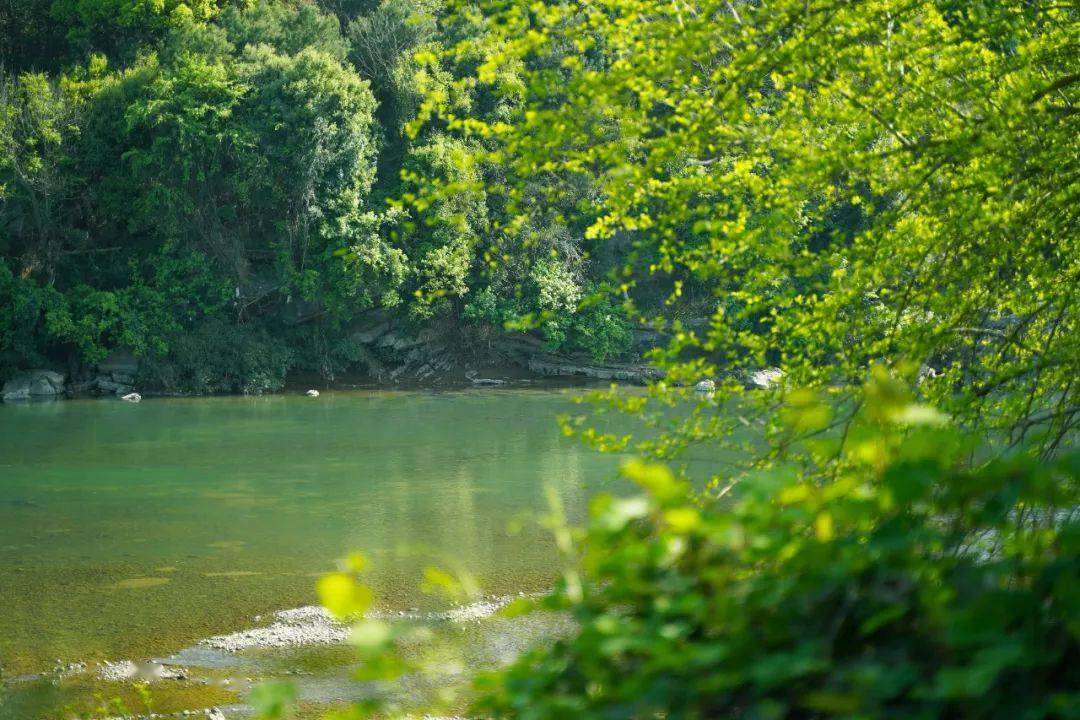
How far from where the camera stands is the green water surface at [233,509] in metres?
11.1

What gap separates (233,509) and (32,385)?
17245mm

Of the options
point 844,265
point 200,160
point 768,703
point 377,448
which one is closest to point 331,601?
point 768,703

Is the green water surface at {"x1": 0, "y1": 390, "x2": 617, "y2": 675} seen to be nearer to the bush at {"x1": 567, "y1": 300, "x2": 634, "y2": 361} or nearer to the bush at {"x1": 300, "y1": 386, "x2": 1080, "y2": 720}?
the bush at {"x1": 300, "y1": 386, "x2": 1080, "y2": 720}

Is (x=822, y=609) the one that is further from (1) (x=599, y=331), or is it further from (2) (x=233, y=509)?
(1) (x=599, y=331)

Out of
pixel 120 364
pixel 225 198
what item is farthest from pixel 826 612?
pixel 225 198

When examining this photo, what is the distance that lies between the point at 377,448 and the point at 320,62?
48.8ft

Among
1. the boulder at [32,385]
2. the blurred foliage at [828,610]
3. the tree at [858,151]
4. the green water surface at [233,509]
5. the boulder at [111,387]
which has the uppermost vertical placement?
the tree at [858,151]

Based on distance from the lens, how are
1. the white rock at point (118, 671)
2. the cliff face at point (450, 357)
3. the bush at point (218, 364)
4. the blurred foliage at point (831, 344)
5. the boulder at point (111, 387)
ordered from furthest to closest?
1. the cliff face at point (450, 357)
2. the bush at point (218, 364)
3. the boulder at point (111, 387)
4. the white rock at point (118, 671)
5. the blurred foliage at point (831, 344)

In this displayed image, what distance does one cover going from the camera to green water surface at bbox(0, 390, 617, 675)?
1111 centimetres

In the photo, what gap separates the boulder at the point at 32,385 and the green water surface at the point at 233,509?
194 centimetres

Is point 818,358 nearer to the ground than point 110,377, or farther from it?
farther from it

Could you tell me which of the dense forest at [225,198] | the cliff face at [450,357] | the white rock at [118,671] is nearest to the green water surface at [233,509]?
the white rock at [118,671]

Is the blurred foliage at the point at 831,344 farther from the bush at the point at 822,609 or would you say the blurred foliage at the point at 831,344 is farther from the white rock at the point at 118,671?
the white rock at the point at 118,671

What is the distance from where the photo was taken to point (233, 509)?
53.5ft
